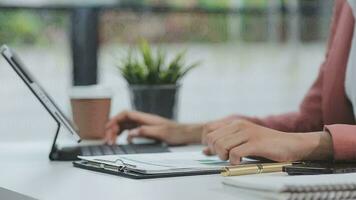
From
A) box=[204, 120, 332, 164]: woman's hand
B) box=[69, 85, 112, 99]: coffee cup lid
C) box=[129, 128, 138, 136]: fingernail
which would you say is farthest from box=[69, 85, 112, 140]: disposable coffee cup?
box=[204, 120, 332, 164]: woman's hand

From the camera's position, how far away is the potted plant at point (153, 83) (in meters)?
1.98

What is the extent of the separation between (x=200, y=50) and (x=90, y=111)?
877 mm

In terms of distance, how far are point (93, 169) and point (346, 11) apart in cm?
79

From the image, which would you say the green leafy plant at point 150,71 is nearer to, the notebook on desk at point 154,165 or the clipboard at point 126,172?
the notebook on desk at point 154,165

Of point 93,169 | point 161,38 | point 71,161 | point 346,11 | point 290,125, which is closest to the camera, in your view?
point 93,169

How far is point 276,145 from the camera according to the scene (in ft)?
4.18

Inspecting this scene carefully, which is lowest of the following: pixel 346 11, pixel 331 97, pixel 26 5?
pixel 331 97

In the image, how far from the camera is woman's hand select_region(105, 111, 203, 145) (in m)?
1.80

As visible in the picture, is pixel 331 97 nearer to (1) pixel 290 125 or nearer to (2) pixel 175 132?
(1) pixel 290 125

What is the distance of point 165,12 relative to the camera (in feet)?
8.55

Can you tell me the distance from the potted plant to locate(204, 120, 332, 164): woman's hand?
689 millimetres

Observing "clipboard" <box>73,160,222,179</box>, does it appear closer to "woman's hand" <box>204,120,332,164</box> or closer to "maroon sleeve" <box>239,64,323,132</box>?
"woman's hand" <box>204,120,332,164</box>

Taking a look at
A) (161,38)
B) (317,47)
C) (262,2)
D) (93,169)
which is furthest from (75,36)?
(93,169)

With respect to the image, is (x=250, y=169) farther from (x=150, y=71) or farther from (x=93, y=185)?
(x=150, y=71)
